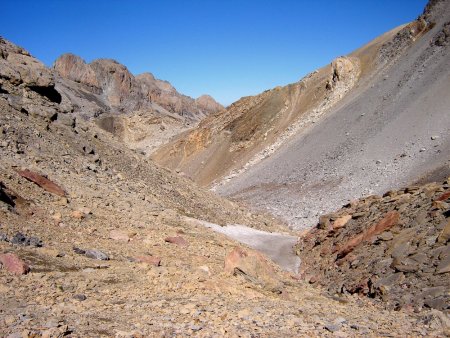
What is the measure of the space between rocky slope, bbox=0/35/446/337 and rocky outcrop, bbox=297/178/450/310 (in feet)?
2.81

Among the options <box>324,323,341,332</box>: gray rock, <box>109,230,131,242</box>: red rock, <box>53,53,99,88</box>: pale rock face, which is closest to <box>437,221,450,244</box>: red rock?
<box>324,323,341,332</box>: gray rock

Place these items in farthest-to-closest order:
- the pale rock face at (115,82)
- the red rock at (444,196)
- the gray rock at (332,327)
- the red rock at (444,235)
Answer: the pale rock face at (115,82)
the red rock at (444,196)
the red rock at (444,235)
the gray rock at (332,327)

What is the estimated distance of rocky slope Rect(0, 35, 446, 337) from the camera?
23.0 ft

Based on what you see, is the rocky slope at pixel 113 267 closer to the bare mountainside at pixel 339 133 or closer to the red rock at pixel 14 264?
the red rock at pixel 14 264

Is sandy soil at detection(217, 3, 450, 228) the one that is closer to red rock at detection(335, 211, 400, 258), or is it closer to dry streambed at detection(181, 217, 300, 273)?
dry streambed at detection(181, 217, 300, 273)

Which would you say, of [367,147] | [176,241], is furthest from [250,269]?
[367,147]

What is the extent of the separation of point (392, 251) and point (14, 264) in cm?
1017

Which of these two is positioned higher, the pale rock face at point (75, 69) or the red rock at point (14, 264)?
the pale rock face at point (75, 69)

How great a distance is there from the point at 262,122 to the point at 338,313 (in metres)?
47.7

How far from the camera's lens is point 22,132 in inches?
640

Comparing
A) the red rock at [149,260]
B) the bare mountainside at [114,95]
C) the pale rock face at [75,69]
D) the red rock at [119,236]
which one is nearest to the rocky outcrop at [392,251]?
the red rock at [149,260]

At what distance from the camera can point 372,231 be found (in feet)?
48.1

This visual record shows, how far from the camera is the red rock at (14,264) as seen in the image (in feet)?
25.6

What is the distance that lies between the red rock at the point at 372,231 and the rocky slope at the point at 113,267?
9.30 ft
